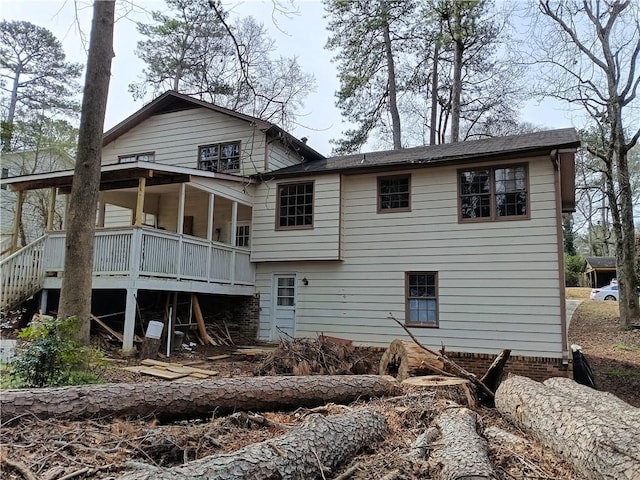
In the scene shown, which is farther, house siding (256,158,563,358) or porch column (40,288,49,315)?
porch column (40,288,49,315)

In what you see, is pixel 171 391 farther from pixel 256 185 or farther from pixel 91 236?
pixel 256 185

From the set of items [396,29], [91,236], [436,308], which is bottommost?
[436,308]

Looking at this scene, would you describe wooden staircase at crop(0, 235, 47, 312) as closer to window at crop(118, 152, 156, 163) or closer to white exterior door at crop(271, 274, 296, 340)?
window at crop(118, 152, 156, 163)

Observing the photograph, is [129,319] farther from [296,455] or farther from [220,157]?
[296,455]

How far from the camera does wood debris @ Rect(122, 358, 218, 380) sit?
7.30 metres

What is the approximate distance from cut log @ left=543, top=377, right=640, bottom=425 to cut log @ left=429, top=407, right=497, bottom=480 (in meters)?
1.40

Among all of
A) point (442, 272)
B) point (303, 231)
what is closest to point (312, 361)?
point (442, 272)

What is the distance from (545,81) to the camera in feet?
58.7

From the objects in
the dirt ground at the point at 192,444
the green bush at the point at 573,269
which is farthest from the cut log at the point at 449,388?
the green bush at the point at 573,269

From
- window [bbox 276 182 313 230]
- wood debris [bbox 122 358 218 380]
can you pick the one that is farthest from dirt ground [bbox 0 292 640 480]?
window [bbox 276 182 313 230]

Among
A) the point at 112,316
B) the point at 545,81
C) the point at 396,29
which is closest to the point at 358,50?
the point at 396,29

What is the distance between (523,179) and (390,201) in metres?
3.21

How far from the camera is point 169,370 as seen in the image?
7.71 metres

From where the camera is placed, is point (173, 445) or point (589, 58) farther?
point (589, 58)
